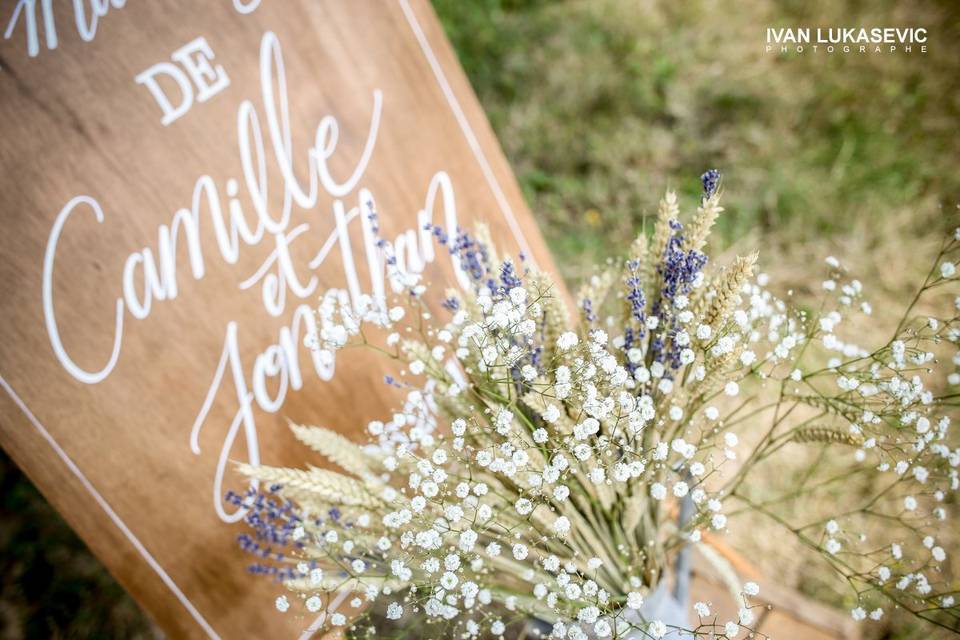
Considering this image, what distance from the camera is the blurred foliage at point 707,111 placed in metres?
A: 2.48

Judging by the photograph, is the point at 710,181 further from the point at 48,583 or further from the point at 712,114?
the point at 48,583

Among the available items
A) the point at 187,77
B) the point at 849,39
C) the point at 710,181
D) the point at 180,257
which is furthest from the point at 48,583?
the point at 849,39

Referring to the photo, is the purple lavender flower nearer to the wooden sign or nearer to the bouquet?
the bouquet

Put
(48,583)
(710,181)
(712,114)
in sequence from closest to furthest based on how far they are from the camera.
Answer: (710,181) → (48,583) → (712,114)

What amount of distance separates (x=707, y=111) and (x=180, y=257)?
2.15 m

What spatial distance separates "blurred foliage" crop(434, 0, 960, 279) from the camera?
97.7 inches

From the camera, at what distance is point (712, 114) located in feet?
8.53

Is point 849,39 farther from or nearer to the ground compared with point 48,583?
nearer to the ground

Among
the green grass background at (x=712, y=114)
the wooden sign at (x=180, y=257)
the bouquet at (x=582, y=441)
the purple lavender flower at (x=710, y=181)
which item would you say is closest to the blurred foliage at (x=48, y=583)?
the wooden sign at (x=180, y=257)

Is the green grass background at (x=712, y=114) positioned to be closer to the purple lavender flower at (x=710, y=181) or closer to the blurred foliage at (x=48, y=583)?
the purple lavender flower at (x=710, y=181)

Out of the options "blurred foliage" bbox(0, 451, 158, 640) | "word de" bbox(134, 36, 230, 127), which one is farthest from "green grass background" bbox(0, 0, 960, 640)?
"blurred foliage" bbox(0, 451, 158, 640)

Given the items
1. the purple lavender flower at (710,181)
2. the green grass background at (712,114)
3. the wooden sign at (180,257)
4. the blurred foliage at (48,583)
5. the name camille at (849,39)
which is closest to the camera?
the purple lavender flower at (710,181)

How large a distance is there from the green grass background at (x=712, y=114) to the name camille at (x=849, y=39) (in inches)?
1.3

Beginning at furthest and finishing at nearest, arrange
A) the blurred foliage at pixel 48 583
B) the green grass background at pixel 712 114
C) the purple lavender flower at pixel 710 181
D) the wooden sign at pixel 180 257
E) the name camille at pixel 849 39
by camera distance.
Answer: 1. the name camille at pixel 849 39
2. the green grass background at pixel 712 114
3. the blurred foliage at pixel 48 583
4. the wooden sign at pixel 180 257
5. the purple lavender flower at pixel 710 181
